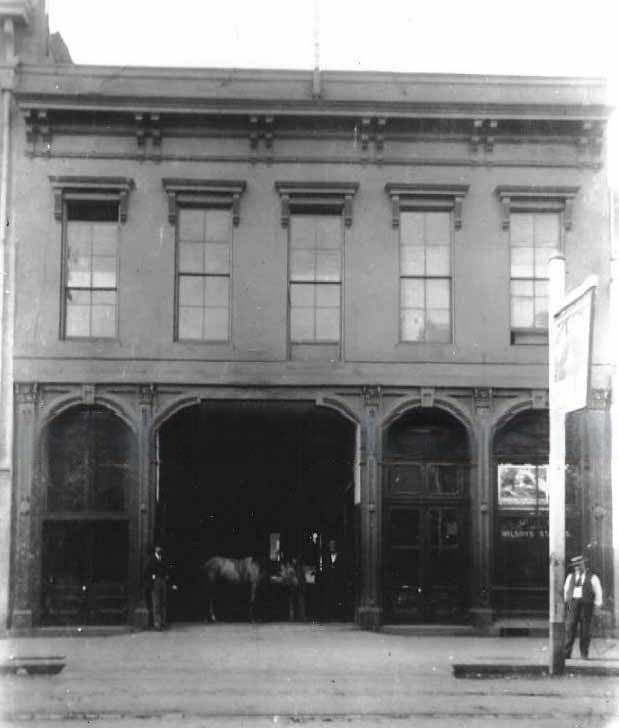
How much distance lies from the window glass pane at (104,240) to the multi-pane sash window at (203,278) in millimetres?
1108

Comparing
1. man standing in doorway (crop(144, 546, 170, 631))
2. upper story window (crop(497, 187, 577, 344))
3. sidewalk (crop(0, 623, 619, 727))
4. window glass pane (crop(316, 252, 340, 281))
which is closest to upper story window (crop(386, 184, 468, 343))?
upper story window (crop(497, 187, 577, 344))

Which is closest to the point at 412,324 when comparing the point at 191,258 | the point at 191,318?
the point at 191,318

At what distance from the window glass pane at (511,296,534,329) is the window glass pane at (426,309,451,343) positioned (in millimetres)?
1143

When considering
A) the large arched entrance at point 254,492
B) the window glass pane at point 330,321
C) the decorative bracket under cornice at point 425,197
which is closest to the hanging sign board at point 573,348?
the decorative bracket under cornice at point 425,197

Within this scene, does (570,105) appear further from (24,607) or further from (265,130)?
(24,607)

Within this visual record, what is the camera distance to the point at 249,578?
21656 mm

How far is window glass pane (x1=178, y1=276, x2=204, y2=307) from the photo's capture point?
2052 centimetres

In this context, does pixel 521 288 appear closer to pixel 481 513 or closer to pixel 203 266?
pixel 481 513

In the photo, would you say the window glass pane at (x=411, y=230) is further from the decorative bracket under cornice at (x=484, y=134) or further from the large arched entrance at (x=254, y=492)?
the large arched entrance at (x=254, y=492)

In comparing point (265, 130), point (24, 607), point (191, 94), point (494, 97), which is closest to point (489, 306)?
point (494, 97)

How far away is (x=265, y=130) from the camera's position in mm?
20578

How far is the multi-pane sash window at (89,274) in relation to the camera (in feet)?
67.0

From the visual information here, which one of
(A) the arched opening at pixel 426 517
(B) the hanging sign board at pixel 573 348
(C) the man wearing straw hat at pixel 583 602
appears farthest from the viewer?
(A) the arched opening at pixel 426 517

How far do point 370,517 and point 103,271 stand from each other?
20.2ft
